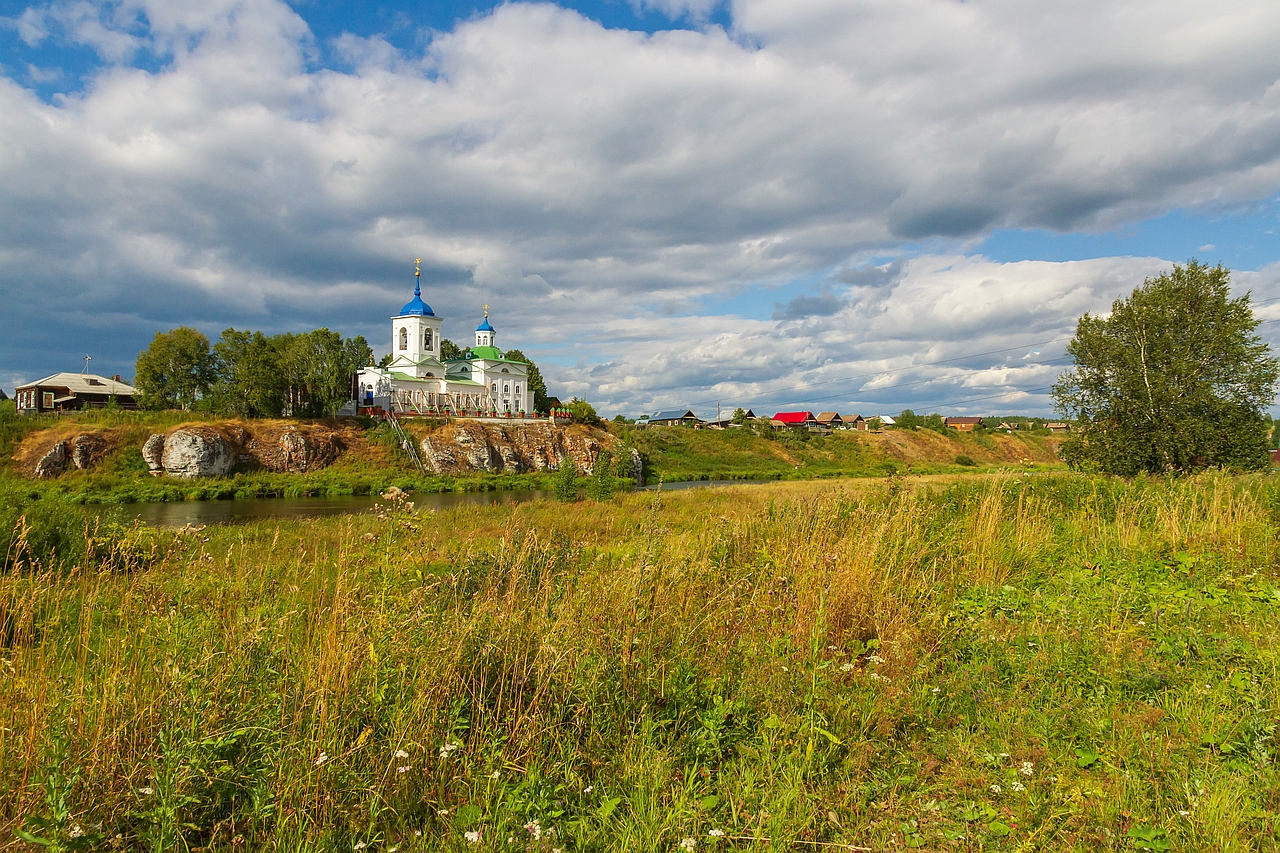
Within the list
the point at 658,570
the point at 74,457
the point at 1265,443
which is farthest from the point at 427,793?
the point at 74,457

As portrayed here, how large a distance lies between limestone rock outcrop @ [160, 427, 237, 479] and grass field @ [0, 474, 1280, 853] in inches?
1741

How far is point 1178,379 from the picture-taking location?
71.1ft

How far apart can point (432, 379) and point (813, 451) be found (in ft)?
157

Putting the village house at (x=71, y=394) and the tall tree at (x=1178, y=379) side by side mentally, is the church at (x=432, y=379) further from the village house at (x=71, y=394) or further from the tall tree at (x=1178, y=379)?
the tall tree at (x=1178, y=379)

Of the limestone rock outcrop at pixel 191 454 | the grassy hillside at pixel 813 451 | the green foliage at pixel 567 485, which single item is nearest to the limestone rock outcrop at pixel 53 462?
the limestone rock outcrop at pixel 191 454

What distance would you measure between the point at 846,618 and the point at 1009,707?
55.4 inches

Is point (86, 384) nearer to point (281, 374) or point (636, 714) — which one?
point (281, 374)

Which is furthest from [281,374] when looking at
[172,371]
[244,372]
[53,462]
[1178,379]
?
[1178,379]

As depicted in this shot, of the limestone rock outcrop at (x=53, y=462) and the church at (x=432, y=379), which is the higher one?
the church at (x=432, y=379)

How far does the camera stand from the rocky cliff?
54.9 metres

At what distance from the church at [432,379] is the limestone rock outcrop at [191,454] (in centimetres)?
2115

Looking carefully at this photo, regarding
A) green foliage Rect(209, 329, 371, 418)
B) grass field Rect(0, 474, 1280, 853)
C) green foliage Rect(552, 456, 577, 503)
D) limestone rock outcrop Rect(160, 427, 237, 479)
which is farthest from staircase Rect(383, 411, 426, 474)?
grass field Rect(0, 474, 1280, 853)

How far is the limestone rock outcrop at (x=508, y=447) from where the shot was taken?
5488cm

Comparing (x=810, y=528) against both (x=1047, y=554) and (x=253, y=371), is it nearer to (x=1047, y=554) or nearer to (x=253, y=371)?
(x=1047, y=554)
